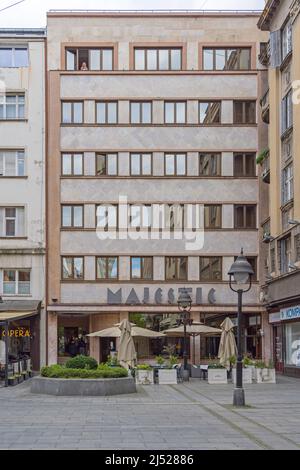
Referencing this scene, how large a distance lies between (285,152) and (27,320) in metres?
17.2

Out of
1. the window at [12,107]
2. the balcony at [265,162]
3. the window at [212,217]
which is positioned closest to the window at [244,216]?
the window at [212,217]

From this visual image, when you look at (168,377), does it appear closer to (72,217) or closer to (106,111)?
(72,217)

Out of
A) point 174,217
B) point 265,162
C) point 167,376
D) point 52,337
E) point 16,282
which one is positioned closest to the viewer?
point 167,376

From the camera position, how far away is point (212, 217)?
46.8 metres

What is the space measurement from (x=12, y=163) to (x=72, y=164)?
3360 millimetres

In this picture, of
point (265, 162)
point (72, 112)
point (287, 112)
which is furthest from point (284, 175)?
point (72, 112)

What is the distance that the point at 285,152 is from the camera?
1533 inches

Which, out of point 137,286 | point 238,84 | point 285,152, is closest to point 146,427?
point 285,152

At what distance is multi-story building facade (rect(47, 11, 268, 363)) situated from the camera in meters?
46.3

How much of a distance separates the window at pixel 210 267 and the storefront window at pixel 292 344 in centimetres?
667

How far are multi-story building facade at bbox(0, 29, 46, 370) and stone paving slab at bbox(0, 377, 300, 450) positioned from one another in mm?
18747

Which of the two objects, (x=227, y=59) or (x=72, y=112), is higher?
(x=227, y=59)
